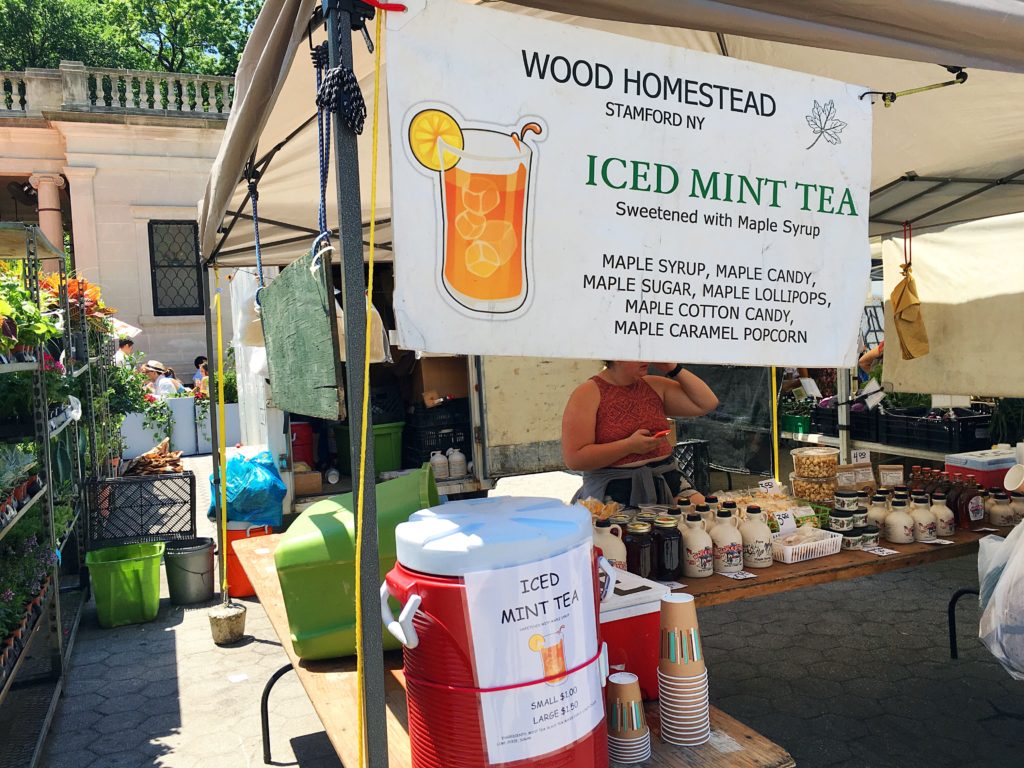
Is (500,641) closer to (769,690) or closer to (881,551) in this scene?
(881,551)

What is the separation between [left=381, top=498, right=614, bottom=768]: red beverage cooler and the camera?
139 cm

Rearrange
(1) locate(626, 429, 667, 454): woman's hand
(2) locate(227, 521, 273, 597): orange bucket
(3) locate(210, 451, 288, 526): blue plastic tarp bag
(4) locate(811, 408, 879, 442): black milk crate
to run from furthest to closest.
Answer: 1. (4) locate(811, 408, 879, 442): black milk crate
2. (3) locate(210, 451, 288, 526): blue plastic tarp bag
3. (2) locate(227, 521, 273, 597): orange bucket
4. (1) locate(626, 429, 667, 454): woman's hand

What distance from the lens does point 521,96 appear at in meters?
1.61

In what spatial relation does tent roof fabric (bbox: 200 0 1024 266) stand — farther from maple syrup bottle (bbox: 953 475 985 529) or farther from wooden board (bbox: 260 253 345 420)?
maple syrup bottle (bbox: 953 475 985 529)

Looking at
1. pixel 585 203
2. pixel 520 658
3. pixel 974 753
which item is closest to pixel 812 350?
pixel 585 203

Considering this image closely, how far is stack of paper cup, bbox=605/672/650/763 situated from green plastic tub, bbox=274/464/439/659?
69 centimetres

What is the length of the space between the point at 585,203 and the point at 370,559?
2.89 ft

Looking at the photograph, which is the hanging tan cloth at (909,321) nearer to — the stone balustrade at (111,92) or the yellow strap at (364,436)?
the yellow strap at (364,436)

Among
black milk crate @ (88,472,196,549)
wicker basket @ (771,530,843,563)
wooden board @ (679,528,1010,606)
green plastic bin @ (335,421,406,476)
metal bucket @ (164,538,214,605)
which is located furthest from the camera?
green plastic bin @ (335,421,406,476)

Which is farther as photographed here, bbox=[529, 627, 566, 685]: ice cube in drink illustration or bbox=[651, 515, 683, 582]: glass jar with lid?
bbox=[651, 515, 683, 582]: glass jar with lid

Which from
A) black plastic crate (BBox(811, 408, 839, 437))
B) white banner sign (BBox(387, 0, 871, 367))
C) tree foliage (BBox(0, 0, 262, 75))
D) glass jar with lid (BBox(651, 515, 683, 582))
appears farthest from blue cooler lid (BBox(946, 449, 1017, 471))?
tree foliage (BBox(0, 0, 262, 75))

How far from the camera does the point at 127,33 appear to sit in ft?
82.7

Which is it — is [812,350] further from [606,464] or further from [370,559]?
[606,464]

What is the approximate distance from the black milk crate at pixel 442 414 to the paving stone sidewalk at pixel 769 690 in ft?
9.51
